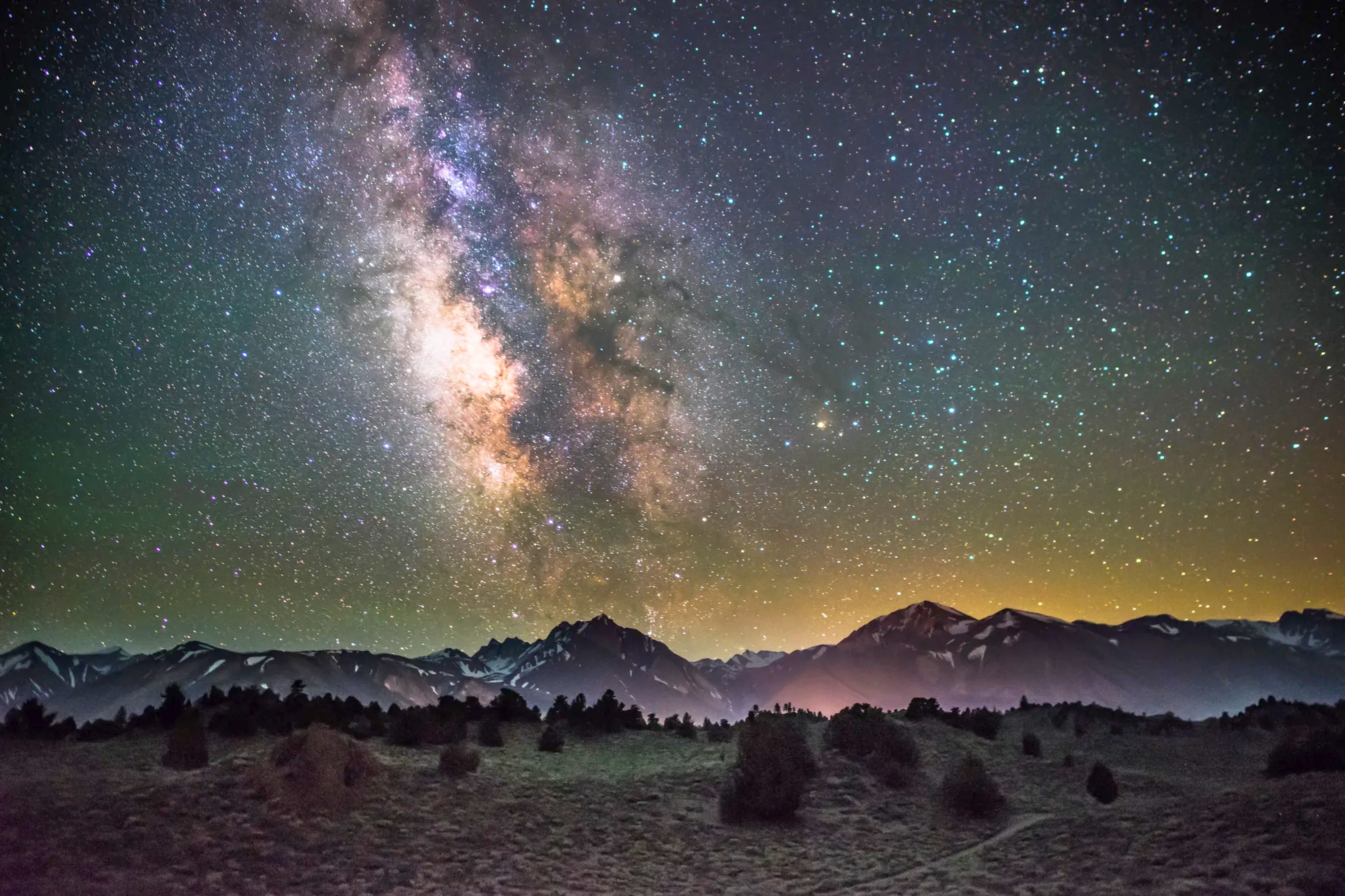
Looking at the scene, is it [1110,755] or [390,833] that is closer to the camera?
[390,833]

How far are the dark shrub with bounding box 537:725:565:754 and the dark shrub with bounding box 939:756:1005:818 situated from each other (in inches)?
536

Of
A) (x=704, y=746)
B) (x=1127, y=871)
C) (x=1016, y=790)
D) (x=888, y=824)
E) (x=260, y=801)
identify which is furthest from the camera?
(x=704, y=746)

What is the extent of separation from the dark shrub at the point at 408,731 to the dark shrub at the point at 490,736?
2234 millimetres

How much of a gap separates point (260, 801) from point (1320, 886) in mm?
22140

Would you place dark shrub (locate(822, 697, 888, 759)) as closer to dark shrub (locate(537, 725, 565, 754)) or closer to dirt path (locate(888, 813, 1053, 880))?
dirt path (locate(888, 813, 1053, 880))

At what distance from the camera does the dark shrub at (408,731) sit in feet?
75.7

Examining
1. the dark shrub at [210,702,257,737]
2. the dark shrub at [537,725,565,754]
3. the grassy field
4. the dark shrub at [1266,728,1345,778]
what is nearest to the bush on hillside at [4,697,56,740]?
the grassy field

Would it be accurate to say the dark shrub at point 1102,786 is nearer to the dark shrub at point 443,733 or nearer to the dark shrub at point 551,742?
the dark shrub at point 551,742

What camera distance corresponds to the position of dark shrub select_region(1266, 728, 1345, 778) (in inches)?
699

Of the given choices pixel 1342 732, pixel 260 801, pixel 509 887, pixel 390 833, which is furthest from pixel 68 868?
pixel 1342 732

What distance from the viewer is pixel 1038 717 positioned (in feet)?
125

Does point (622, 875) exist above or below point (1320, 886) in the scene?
below

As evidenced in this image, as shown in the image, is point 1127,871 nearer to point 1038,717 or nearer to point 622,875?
point 622,875

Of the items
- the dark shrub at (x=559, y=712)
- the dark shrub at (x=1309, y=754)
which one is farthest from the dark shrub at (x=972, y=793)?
the dark shrub at (x=559, y=712)
